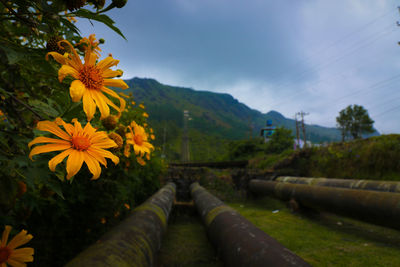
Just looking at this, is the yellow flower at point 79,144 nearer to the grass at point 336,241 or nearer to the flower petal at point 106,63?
the flower petal at point 106,63

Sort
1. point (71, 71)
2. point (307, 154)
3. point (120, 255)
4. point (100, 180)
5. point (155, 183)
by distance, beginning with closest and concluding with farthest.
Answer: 1. point (71, 71)
2. point (120, 255)
3. point (100, 180)
4. point (155, 183)
5. point (307, 154)

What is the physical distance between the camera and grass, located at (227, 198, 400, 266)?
83.2 inches

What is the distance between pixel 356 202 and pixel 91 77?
3.50 metres

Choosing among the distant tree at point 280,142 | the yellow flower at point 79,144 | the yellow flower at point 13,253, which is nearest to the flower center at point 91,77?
the yellow flower at point 79,144

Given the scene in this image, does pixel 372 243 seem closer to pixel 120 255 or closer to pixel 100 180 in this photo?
pixel 120 255

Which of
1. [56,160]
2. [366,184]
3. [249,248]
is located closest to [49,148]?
[56,160]

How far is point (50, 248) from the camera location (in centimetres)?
207

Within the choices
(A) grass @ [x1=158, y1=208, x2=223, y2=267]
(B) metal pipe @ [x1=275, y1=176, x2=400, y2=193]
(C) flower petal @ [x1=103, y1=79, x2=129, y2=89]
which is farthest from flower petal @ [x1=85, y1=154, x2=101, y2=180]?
(B) metal pipe @ [x1=275, y1=176, x2=400, y2=193]

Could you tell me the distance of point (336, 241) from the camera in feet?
9.28

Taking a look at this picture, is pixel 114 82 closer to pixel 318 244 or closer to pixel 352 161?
pixel 318 244

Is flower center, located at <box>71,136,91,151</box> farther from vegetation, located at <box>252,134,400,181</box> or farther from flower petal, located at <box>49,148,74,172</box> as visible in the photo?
vegetation, located at <box>252,134,400,181</box>

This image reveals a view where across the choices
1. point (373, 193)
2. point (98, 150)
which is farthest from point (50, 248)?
point (373, 193)

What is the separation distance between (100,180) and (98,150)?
192 centimetres

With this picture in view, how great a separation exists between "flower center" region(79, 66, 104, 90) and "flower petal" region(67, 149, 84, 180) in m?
0.20
